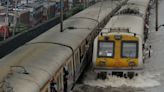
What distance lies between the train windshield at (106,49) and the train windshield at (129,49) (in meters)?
0.52

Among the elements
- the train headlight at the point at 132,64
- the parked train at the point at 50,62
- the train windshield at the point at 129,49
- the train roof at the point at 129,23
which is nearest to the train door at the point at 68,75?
the parked train at the point at 50,62

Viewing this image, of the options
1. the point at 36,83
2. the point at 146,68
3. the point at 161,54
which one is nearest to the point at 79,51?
the point at 146,68

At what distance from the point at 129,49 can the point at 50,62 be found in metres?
6.99

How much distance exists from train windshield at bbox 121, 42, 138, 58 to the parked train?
70.2 inches

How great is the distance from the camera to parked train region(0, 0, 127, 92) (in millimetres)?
12156

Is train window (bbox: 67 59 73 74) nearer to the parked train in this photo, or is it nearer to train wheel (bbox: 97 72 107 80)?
the parked train

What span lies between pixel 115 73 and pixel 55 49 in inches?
195

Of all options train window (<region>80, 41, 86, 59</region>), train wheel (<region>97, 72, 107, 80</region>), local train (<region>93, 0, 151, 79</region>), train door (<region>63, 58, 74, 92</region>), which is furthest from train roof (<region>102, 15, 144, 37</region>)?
train door (<region>63, 58, 74, 92</region>)

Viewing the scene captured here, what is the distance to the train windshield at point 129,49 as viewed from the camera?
68.8ft

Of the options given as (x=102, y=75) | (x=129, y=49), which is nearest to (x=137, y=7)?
(x=129, y=49)

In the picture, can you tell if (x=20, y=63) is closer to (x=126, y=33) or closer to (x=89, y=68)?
(x=126, y=33)

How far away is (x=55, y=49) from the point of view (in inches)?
663

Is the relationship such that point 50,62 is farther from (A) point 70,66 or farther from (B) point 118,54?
(B) point 118,54

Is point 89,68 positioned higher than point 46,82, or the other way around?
point 46,82
